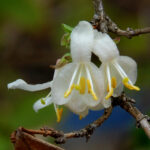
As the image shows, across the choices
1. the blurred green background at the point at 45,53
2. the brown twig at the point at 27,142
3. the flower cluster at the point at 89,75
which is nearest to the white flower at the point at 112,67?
the flower cluster at the point at 89,75

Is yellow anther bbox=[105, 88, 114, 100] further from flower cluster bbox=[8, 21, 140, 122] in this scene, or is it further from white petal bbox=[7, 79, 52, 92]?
white petal bbox=[7, 79, 52, 92]

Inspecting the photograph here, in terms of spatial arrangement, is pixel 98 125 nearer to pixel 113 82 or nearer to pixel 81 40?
pixel 113 82

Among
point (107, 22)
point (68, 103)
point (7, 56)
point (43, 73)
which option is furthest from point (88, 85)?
point (43, 73)

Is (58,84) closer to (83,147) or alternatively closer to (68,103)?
(68,103)

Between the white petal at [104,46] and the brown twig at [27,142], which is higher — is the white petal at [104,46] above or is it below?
above

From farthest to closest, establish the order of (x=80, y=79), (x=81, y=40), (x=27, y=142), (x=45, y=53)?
(x=45, y=53) < (x=80, y=79) < (x=81, y=40) < (x=27, y=142)

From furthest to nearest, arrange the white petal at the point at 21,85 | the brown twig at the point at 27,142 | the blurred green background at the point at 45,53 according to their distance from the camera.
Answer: the blurred green background at the point at 45,53 → the white petal at the point at 21,85 → the brown twig at the point at 27,142

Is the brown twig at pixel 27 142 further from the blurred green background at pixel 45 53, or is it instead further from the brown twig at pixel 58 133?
the blurred green background at pixel 45 53

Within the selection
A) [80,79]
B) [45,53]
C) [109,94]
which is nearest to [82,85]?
[80,79]
